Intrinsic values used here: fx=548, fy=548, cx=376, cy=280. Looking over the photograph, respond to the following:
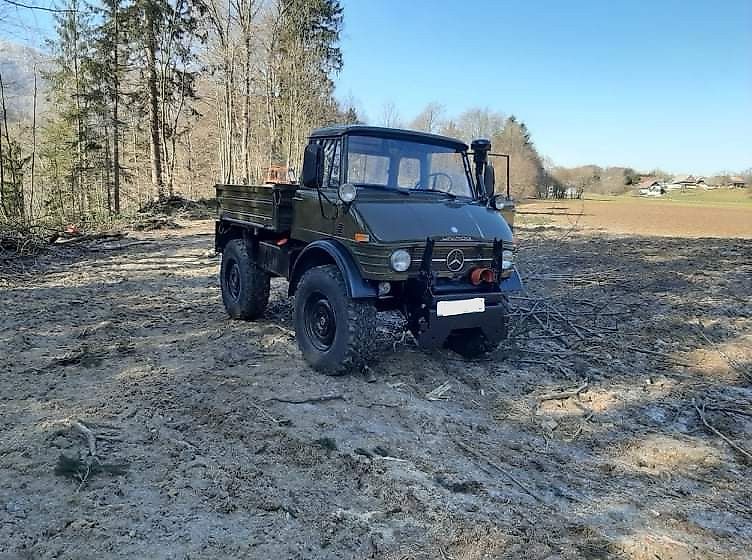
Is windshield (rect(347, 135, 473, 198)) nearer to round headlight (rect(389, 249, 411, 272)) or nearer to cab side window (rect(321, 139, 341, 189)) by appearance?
cab side window (rect(321, 139, 341, 189))

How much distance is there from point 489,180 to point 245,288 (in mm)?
3185

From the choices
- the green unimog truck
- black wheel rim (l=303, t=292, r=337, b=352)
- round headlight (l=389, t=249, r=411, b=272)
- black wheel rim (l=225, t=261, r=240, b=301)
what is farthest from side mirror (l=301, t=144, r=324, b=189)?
black wheel rim (l=225, t=261, r=240, b=301)

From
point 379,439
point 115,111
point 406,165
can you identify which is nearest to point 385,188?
point 406,165

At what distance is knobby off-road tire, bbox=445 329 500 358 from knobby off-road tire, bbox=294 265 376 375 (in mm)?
1134

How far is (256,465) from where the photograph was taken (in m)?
3.42

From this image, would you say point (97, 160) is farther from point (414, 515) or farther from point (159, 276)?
point (414, 515)

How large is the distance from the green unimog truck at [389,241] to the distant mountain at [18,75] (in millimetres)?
8154

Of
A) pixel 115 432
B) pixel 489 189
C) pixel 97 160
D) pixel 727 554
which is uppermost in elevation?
pixel 97 160

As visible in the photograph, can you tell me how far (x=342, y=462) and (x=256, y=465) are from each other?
0.54 meters

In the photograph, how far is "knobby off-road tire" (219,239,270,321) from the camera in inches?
266

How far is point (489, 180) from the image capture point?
5.77 metres

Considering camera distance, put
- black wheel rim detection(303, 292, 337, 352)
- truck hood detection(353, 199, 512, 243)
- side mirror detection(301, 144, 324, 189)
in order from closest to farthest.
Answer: truck hood detection(353, 199, 512, 243), black wheel rim detection(303, 292, 337, 352), side mirror detection(301, 144, 324, 189)

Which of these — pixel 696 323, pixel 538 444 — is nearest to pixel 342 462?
pixel 538 444

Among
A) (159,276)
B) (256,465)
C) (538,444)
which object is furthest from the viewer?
(159,276)
